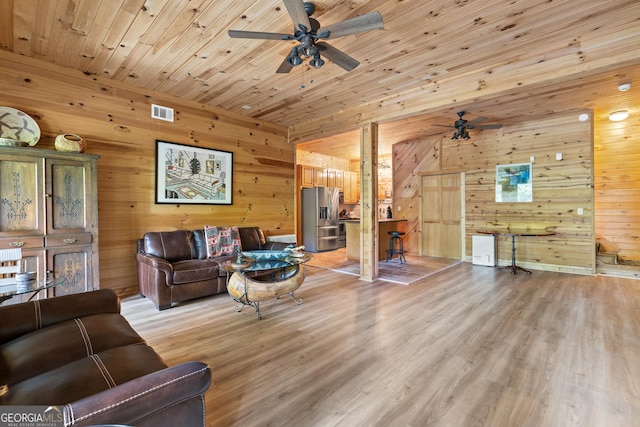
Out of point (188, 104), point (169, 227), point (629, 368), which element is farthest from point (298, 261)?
point (188, 104)

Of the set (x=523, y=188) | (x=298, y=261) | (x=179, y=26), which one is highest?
(x=179, y=26)

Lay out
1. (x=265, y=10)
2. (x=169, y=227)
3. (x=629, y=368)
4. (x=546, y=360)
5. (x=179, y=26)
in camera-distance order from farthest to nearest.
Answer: (x=169, y=227)
(x=179, y=26)
(x=265, y=10)
(x=546, y=360)
(x=629, y=368)

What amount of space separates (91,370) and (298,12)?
7.94 feet

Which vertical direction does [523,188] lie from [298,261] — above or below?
above

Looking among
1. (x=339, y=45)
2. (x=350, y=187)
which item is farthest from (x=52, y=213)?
(x=350, y=187)

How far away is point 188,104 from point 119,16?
1980mm

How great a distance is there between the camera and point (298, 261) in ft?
10.8

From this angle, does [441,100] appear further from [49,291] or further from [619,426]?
[49,291]

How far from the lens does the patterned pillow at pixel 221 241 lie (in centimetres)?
419

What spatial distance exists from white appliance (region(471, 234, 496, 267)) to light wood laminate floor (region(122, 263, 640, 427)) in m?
1.81

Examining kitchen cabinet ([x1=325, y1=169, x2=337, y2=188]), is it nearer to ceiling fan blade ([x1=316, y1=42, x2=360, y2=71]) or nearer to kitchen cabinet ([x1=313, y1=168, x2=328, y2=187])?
kitchen cabinet ([x1=313, y1=168, x2=328, y2=187])

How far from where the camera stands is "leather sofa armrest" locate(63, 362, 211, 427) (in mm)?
824

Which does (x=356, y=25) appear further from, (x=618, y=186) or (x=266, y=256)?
(x=618, y=186)

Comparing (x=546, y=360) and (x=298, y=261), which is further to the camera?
(x=298, y=261)
